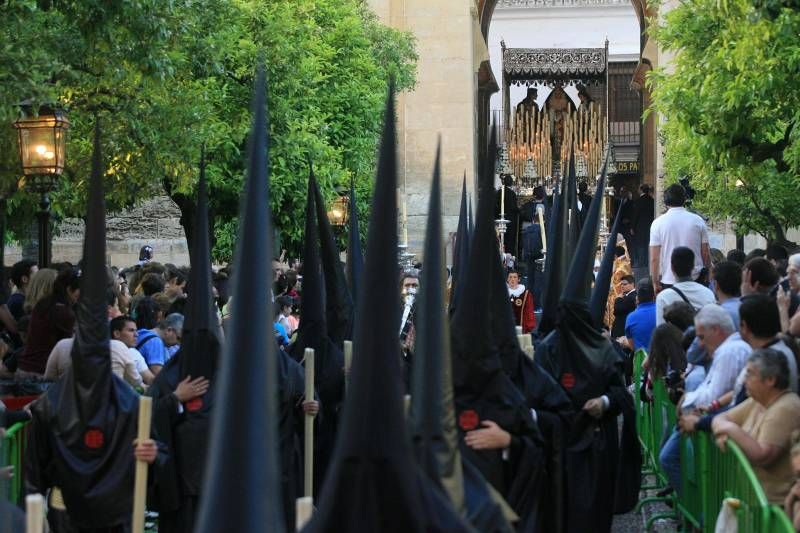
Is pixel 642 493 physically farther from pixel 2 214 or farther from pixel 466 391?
pixel 2 214

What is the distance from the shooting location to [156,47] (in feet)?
49.5

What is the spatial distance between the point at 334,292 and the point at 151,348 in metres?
1.42

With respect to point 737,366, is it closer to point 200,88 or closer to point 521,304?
point 521,304

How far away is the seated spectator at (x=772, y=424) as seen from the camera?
752 centimetres

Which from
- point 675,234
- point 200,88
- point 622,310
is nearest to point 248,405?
point 675,234

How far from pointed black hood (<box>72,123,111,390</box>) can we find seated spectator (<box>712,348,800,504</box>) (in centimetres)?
322

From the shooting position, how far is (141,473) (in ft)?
25.8

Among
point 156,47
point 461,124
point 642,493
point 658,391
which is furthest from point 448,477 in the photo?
point 461,124

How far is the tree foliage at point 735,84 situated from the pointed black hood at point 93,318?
20.4ft

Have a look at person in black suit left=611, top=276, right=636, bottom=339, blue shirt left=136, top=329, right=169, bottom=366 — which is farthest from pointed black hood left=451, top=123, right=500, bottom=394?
person in black suit left=611, top=276, right=636, bottom=339

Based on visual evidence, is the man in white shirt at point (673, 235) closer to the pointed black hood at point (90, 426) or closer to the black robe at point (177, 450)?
the black robe at point (177, 450)

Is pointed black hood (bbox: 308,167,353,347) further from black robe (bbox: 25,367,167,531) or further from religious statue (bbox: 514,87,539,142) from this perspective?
religious statue (bbox: 514,87,539,142)

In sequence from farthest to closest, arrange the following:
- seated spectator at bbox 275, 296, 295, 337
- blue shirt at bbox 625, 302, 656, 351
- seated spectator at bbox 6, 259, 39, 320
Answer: seated spectator at bbox 6, 259, 39, 320 < seated spectator at bbox 275, 296, 295, 337 < blue shirt at bbox 625, 302, 656, 351

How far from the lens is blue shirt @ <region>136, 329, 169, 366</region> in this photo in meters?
12.0
